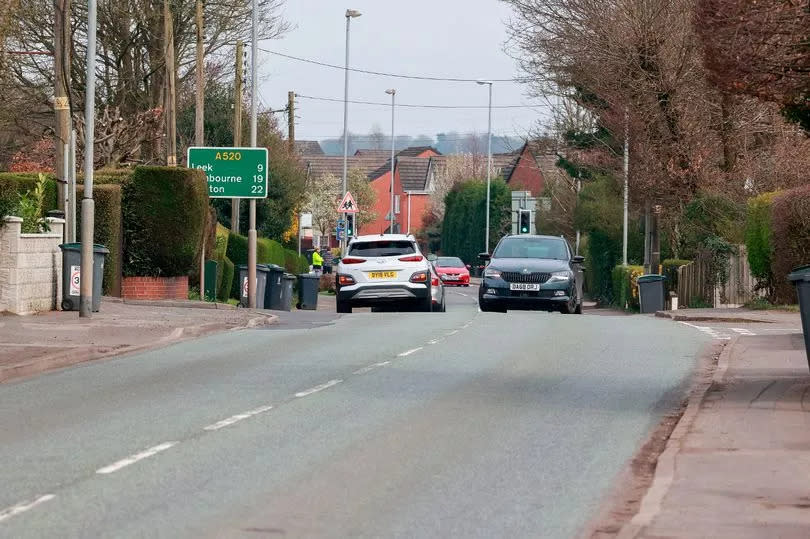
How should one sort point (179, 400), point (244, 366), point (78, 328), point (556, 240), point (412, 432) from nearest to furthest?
point (412, 432) < point (179, 400) < point (244, 366) < point (78, 328) < point (556, 240)

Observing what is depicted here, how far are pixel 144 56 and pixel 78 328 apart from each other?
29255 mm

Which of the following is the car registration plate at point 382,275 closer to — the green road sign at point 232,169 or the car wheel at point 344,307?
the car wheel at point 344,307

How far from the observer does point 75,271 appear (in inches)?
1001

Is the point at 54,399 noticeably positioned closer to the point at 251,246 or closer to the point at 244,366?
the point at 244,366

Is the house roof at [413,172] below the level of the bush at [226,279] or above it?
above

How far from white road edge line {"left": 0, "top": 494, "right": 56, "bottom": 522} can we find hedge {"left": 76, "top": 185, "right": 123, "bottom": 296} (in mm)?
22477

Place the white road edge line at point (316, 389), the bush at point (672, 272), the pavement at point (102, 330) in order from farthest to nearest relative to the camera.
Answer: the bush at point (672, 272) < the pavement at point (102, 330) < the white road edge line at point (316, 389)

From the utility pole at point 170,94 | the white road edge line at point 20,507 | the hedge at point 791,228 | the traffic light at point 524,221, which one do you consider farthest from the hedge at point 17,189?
the traffic light at point 524,221

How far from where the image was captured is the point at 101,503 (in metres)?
8.21

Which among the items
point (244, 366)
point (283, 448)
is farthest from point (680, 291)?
point (283, 448)

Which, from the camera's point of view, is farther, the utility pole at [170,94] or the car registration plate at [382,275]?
the utility pole at [170,94]

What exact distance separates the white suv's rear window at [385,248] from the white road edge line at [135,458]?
827 inches

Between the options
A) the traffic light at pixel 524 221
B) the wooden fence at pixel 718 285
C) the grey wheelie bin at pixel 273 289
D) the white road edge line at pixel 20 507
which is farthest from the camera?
the traffic light at pixel 524 221

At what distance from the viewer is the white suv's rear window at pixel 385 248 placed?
31500 mm
